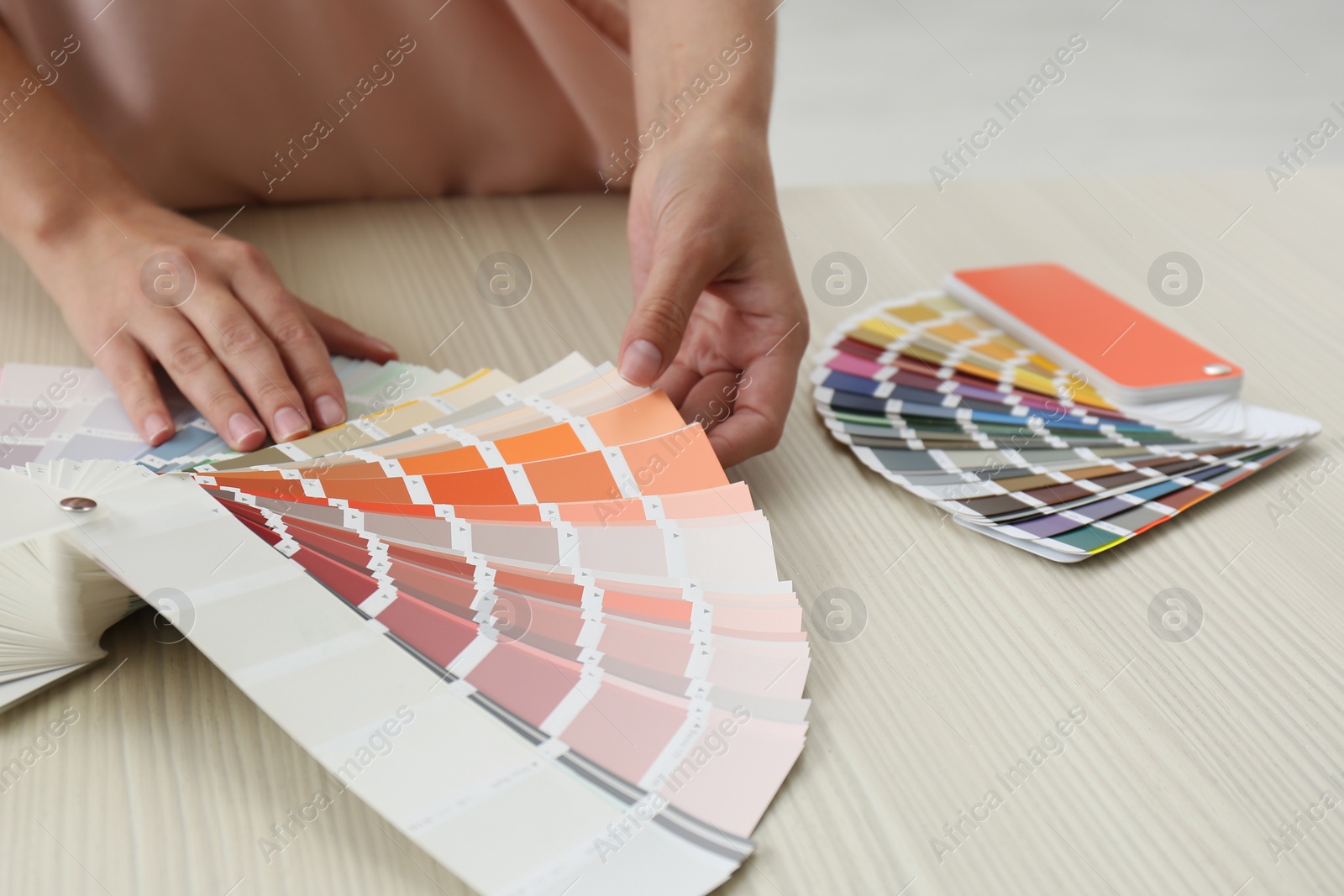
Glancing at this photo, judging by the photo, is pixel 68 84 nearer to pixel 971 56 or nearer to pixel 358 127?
pixel 358 127

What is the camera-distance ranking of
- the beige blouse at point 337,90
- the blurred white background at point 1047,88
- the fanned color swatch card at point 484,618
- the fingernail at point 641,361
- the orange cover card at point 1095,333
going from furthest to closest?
the blurred white background at point 1047,88
the beige blouse at point 337,90
the orange cover card at point 1095,333
the fingernail at point 641,361
the fanned color swatch card at point 484,618

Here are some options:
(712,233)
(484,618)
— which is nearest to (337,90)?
(712,233)

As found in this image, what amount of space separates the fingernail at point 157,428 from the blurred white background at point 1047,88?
85.1 inches

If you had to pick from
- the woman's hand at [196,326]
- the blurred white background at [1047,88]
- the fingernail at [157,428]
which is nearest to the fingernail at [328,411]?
the woman's hand at [196,326]

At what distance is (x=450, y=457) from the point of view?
693 mm

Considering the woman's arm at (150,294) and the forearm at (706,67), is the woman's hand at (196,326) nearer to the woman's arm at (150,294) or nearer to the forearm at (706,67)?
the woman's arm at (150,294)

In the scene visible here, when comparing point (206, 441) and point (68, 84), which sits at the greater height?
point (68, 84)

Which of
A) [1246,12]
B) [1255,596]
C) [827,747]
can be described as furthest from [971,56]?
[827,747]

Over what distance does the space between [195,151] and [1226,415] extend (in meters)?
1.04

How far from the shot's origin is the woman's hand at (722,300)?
2.49ft

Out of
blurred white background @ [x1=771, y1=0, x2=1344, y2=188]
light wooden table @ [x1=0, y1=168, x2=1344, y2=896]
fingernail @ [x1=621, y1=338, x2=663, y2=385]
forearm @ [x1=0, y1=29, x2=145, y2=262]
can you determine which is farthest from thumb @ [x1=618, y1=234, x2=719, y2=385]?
blurred white background @ [x1=771, y1=0, x2=1344, y2=188]

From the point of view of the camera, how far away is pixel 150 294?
83 centimetres

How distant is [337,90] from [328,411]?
18.3 inches

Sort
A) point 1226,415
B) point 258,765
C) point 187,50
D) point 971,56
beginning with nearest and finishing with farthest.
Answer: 1. point 258,765
2. point 1226,415
3. point 187,50
4. point 971,56
